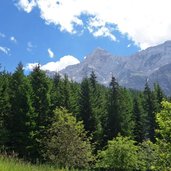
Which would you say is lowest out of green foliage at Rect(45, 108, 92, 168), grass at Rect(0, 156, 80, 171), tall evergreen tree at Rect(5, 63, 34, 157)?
grass at Rect(0, 156, 80, 171)

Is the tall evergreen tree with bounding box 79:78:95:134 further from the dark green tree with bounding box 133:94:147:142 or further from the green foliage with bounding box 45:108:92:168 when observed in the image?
the green foliage with bounding box 45:108:92:168

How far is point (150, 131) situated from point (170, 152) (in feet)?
178

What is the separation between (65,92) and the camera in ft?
206

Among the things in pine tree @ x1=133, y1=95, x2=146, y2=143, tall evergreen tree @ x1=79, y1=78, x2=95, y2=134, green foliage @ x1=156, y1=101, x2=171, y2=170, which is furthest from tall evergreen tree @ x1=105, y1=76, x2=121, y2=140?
green foliage @ x1=156, y1=101, x2=171, y2=170

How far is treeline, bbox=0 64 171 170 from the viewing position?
40556 mm

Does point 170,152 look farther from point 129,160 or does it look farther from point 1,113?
point 1,113

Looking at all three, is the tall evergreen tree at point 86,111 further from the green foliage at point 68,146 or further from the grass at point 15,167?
the grass at point 15,167

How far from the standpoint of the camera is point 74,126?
42.9 m

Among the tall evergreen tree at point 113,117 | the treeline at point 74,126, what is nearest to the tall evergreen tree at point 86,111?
the treeline at point 74,126

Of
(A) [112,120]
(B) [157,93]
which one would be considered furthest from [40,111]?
(B) [157,93]

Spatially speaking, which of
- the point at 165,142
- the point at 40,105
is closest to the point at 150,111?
the point at 40,105

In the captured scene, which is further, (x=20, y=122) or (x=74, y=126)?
(x=20, y=122)

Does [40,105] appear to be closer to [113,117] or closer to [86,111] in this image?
[86,111]

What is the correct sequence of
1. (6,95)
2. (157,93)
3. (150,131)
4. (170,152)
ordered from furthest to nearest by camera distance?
(157,93), (150,131), (6,95), (170,152)
